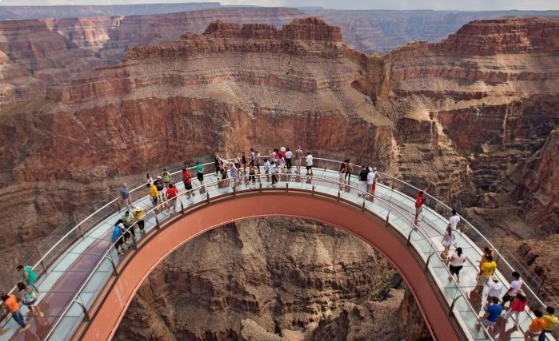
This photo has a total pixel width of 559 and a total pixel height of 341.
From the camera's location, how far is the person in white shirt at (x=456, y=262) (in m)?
12.8

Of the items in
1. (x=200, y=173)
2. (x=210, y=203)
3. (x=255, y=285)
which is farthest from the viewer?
(x=255, y=285)

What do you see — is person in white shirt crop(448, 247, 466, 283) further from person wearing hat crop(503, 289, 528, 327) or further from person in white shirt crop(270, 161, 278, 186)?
person in white shirt crop(270, 161, 278, 186)

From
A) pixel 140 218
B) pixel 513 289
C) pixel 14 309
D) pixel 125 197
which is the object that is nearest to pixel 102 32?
pixel 125 197

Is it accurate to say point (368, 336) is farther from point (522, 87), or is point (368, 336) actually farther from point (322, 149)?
point (522, 87)

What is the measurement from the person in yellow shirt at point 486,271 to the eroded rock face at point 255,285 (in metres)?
16.4

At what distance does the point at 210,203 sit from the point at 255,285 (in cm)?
1629

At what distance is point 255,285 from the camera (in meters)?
32.7

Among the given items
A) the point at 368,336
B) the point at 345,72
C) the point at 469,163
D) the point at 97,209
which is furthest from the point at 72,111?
the point at 469,163

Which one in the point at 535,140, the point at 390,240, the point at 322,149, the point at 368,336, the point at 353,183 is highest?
the point at 535,140

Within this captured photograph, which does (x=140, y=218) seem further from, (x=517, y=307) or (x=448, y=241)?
(x=517, y=307)

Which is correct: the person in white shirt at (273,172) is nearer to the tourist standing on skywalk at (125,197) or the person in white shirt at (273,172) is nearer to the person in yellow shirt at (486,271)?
the tourist standing on skywalk at (125,197)

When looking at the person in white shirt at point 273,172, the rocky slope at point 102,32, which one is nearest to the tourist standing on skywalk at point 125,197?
the person in white shirt at point 273,172

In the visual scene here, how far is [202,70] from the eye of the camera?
4581cm

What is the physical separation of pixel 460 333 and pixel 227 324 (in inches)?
919
